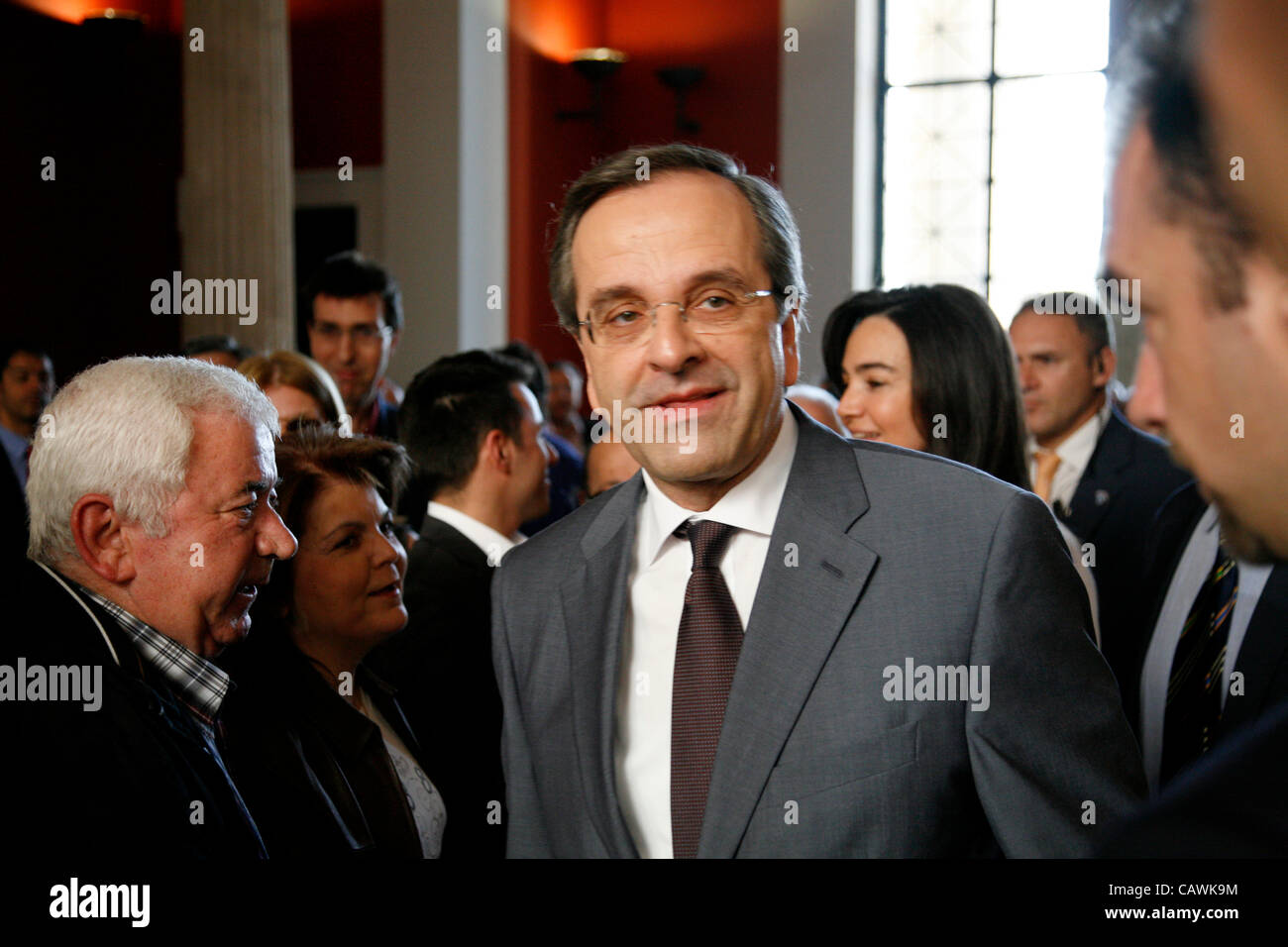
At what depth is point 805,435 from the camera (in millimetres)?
1502

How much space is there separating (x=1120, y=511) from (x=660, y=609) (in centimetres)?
193

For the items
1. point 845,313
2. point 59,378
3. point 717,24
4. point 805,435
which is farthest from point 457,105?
point 805,435

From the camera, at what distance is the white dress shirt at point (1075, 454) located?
3.10 meters

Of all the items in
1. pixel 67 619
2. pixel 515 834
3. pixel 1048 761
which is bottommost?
pixel 515 834

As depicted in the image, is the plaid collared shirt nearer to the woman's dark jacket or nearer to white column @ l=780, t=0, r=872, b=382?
the woman's dark jacket

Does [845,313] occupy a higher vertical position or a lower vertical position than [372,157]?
lower

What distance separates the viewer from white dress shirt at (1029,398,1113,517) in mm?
3104

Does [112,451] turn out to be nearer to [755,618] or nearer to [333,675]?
[333,675]

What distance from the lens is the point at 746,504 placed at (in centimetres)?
146

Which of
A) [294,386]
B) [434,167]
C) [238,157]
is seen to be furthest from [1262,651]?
[434,167]

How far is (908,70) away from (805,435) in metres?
8.29

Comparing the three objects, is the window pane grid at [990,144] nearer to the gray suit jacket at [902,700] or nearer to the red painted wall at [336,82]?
the red painted wall at [336,82]

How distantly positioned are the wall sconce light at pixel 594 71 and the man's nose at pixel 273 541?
306 inches
